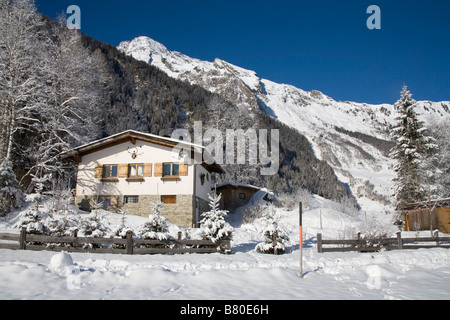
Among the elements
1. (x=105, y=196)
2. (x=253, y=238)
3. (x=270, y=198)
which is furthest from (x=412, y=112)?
(x=105, y=196)

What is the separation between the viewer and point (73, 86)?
Result: 27.0 metres

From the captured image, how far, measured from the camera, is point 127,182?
958 inches

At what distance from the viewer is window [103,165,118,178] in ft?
81.5

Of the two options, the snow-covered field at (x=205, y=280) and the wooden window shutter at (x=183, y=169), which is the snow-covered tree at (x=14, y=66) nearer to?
the wooden window shutter at (x=183, y=169)

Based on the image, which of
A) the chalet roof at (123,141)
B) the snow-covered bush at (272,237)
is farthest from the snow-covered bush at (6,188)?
the snow-covered bush at (272,237)

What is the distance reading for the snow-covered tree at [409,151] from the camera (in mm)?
28797

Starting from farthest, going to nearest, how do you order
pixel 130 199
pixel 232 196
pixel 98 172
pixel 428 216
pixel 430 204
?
pixel 232 196 → pixel 428 216 → pixel 430 204 → pixel 98 172 → pixel 130 199

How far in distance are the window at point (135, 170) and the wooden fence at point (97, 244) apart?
1052cm

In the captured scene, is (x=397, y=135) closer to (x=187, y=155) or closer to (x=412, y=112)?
(x=412, y=112)

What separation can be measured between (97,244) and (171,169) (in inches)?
A: 415

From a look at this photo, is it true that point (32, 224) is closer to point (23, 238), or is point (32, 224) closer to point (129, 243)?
point (23, 238)

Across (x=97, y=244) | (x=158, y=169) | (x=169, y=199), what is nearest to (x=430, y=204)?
(x=169, y=199)

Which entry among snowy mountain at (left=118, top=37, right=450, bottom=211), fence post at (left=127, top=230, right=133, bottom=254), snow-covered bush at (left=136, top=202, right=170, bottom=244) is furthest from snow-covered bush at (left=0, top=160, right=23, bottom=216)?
snowy mountain at (left=118, top=37, right=450, bottom=211)

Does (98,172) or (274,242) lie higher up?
(98,172)
